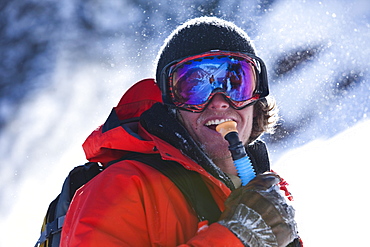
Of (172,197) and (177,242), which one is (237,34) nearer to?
(172,197)

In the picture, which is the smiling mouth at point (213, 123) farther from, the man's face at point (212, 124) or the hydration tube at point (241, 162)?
the hydration tube at point (241, 162)

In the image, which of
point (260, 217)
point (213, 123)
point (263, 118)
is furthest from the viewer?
Result: point (263, 118)

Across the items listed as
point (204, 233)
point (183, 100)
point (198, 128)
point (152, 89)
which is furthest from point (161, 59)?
point (204, 233)

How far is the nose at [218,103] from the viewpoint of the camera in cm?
225

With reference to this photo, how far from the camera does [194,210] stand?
1.75m

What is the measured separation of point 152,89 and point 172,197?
0.90 m

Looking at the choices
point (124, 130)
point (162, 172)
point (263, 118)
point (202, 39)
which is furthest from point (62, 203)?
point (263, 118)

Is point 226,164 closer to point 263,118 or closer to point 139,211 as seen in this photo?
point 263,118

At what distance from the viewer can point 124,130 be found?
6.44ft

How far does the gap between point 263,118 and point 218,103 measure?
60 cm

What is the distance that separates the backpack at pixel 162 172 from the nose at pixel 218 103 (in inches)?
18.9

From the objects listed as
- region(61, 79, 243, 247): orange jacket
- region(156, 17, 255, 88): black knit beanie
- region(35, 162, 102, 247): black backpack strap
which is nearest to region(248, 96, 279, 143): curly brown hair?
region(156, 17, 255, 88): black knit beanie

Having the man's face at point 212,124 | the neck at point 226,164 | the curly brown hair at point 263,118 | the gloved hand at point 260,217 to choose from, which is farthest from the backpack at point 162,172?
the curly brown hair at point 263,118

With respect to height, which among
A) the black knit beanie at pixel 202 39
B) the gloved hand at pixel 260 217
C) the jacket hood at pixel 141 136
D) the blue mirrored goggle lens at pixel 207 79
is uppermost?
the black knit beanie at pixel 202 39
